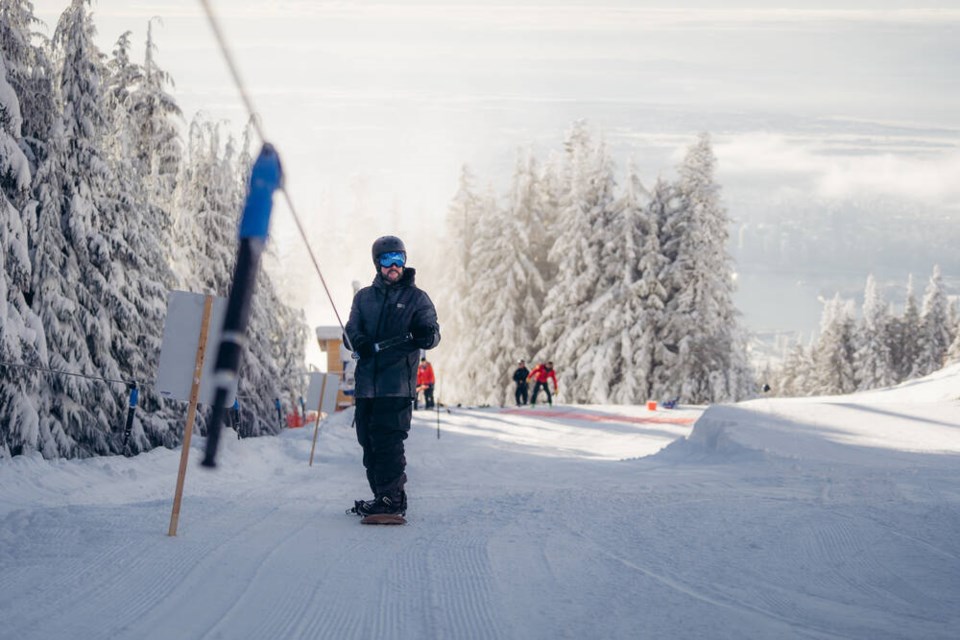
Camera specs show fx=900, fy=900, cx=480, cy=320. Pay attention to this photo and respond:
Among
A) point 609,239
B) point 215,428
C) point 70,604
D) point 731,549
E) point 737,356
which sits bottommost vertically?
point 70,604

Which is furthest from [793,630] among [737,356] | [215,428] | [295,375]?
[737,356]

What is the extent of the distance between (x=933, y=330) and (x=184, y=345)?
77163 mm

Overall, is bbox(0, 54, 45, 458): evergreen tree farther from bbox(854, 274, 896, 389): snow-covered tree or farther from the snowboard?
bbox(854, 274, 896, 389): snow-covered tree

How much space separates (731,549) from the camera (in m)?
5.57

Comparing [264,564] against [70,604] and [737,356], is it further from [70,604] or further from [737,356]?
[737,356]

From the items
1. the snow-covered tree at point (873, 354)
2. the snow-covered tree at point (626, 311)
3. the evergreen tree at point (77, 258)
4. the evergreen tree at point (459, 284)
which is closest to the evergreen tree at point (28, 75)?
the evergreen tree at point (77, 258)

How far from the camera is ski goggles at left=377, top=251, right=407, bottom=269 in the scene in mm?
Answer: 6777

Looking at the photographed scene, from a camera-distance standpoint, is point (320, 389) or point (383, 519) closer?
point (383, 519)

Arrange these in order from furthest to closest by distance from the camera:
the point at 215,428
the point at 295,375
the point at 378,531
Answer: the point at 295,375, the point at 378,531, the point at 215,428

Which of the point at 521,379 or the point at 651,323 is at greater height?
the point at 651,323

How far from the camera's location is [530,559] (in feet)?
17.5

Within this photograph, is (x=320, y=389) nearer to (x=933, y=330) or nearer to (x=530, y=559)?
(x=530, y=559)

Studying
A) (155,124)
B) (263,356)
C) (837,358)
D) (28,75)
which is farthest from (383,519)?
(837,358)

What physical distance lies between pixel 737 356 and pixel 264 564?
3889cm
